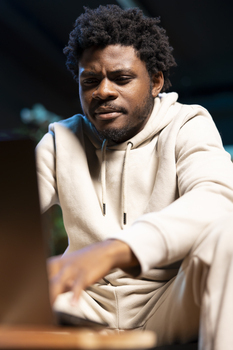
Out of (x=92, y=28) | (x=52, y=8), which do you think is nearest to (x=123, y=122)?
(x=92, y=28)

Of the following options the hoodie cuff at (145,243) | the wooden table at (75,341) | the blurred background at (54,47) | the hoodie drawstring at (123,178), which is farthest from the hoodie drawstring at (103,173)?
the blurred background at (54,47)

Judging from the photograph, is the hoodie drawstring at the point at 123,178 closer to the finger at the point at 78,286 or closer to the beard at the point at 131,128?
the beard at the point at 131,128

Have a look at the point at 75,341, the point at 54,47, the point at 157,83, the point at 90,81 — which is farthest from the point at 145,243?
the point at 54,47

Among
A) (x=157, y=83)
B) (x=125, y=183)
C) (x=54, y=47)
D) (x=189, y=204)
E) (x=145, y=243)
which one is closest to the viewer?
(x=145, y=243)

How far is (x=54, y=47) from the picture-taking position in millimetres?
4363

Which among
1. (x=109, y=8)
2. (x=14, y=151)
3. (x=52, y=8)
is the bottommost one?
(x=14, y=151)

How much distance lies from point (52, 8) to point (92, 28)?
8.44ft

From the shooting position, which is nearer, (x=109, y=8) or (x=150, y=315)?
(x=150, y=315)

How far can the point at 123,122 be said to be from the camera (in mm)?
1350

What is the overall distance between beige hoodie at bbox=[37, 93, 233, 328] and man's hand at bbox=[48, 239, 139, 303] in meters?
0.26

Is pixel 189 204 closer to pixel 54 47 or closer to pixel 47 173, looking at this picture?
pixel 47 173

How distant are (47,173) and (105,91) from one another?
0.36 metres

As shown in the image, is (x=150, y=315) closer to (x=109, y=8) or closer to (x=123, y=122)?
(x=123, y=122)

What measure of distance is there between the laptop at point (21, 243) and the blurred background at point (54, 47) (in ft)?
7.98
